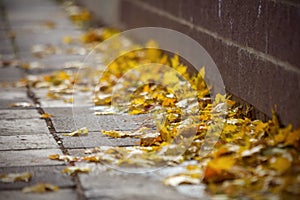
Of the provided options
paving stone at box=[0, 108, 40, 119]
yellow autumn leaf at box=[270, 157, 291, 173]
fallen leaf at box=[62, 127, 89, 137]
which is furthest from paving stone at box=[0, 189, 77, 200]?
paving stone at box=[0, 108, 40, 119]

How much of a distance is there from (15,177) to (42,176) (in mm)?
147

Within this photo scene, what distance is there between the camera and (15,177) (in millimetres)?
3750

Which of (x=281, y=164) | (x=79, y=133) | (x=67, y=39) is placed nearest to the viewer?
(x=281, y=164)

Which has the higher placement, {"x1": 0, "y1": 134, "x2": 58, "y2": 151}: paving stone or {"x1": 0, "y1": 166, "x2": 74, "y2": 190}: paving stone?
{"x1": 0, "y1": 166, "x2": 74, "y2": 190}: paving stone

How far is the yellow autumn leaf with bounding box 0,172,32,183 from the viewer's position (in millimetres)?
3719

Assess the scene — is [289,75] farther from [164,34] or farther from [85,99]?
[164,34]

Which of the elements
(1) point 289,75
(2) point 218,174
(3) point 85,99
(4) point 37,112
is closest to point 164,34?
(3) point 85,99

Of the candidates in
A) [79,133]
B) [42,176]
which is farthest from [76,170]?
[79,133]

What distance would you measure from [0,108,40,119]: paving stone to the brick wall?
1.53 meters

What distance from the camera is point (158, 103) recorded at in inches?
213

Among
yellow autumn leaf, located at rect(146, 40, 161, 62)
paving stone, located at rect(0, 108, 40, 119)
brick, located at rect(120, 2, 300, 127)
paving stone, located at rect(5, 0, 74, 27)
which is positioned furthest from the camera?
paving stone, located at rect(5, 0, 74, 27)

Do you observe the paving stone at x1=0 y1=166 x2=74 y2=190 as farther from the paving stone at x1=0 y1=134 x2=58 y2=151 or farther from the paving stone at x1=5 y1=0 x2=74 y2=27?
the paving stone at x1=5 y1=0 x2=74 y2=27

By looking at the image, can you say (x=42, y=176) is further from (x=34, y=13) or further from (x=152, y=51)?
(x=34, y=13)

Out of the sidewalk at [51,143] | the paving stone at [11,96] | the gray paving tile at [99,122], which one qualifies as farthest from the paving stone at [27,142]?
the paving stone at [11,96]
